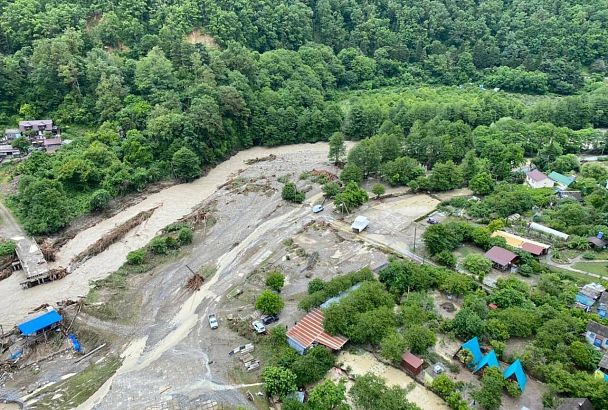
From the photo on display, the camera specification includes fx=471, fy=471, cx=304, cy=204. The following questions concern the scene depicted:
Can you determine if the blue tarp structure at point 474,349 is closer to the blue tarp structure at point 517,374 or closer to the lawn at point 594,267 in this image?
the blue tarp structure at point 517,374

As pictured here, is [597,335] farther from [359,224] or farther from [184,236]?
[184,236]

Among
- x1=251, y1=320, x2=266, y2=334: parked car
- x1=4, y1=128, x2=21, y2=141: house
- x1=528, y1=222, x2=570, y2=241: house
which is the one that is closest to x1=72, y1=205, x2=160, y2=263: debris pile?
x1=251, y1=320, x2=266, y2=334: parked car

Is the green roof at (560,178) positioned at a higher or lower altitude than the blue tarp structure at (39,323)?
lower

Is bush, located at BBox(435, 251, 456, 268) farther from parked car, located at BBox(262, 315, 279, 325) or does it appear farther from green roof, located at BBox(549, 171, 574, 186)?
green roof, located at BBox(549, 171, 574, 186)

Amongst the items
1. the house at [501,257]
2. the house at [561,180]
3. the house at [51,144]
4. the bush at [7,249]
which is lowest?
the house at [561,180]

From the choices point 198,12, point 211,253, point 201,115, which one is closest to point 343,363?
point 211,253

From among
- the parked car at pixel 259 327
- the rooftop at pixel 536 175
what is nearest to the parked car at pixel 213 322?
the parked car at pixel 259 327
